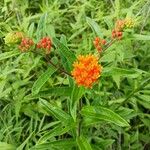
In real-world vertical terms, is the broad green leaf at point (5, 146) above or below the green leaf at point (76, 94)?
below

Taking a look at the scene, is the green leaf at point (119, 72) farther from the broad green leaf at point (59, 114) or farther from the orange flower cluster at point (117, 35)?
the broad green leaf at point (59, 114)

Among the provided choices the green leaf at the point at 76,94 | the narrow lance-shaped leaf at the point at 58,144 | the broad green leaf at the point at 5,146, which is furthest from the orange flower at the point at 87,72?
the broad green leaf at the point at 5,146

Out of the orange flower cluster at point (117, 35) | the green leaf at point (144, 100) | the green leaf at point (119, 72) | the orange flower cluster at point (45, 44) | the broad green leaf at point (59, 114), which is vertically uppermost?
the orange flower cluster at point (45, 44)

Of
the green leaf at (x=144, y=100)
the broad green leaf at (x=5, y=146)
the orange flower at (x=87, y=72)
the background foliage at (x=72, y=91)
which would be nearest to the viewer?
the orange flower at (x=87, y=72)

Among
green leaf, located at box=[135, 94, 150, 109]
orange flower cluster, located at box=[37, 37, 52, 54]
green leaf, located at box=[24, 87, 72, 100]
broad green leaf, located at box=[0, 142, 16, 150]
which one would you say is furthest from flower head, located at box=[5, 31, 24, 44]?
green leaf, located at box=[135, 94, 150, 109]

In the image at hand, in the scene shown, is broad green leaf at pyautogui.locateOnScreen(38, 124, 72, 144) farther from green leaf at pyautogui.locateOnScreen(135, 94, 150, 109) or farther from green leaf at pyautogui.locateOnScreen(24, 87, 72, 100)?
green leaf at pyautogui.locateOnScreen(135, 94, 150, 109)

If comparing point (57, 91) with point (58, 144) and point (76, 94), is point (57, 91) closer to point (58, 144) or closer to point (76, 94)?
point (76, 94)

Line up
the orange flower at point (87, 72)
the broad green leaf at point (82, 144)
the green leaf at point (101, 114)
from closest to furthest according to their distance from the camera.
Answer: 1. the orange flower at point (87, 72)
2. the green leaf at point (101, 114)
3. the broad green leaf at point (82, 144)

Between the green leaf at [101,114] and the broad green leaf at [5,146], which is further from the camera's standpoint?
the broad green leaf at [5,146]
